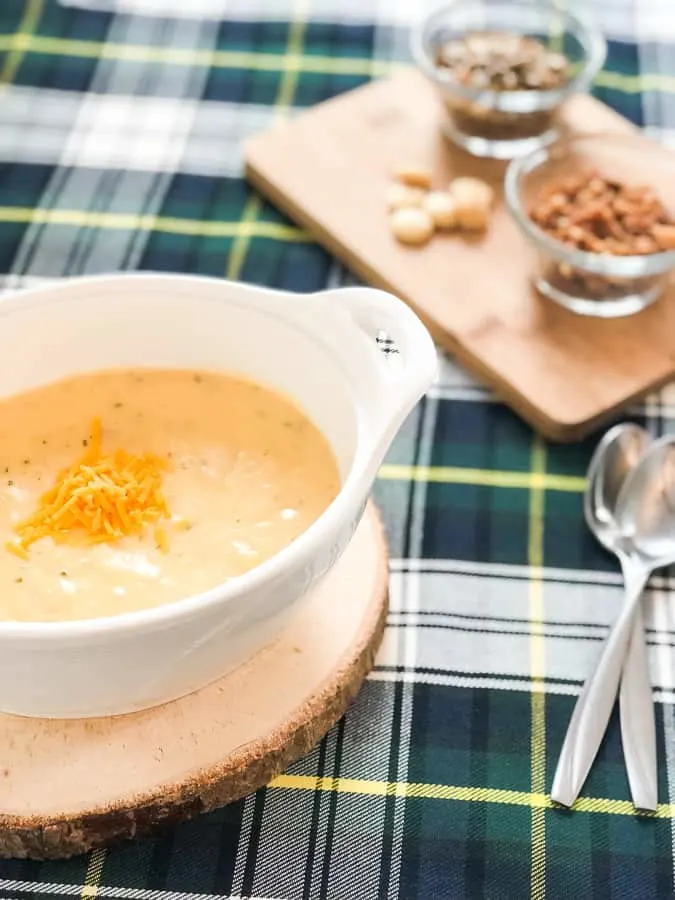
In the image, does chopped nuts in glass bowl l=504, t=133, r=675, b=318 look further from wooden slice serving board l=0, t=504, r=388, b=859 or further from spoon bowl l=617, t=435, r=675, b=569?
wooden slice serving board l=0, t=504, r=388, b=859

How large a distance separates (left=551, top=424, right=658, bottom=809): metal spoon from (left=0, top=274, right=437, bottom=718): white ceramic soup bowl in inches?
10.1

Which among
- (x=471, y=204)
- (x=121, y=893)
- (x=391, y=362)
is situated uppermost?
(x=391, y=362)

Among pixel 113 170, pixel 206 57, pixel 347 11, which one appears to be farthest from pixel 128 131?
pixel 347 11

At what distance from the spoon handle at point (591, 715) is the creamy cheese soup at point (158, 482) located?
10.3 inches

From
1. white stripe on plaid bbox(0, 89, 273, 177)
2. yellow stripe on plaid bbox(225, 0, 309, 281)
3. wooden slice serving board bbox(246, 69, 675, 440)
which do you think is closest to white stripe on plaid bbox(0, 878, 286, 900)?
wooden slice serving board bbox(246, 69, 675, 440)

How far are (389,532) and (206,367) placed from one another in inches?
9.2

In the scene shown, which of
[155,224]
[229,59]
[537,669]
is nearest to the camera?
[537,669]

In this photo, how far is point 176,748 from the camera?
0.88m

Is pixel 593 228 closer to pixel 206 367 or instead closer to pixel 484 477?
pixel 484 477

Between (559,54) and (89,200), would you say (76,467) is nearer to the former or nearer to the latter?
(89,200)

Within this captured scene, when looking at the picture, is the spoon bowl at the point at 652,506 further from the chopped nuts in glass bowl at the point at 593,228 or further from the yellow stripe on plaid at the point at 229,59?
the yellow stripe on plaid at the point at 229,59

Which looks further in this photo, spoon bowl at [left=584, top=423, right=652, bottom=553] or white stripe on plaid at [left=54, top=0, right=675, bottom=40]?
white stripe on plaid at [left=54, top=0, right=675, bottom=40]

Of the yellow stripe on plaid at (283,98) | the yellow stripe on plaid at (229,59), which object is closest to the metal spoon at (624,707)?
the yellow stripe on plaid at (283,98)

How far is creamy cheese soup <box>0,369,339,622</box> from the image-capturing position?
0.87 metres
